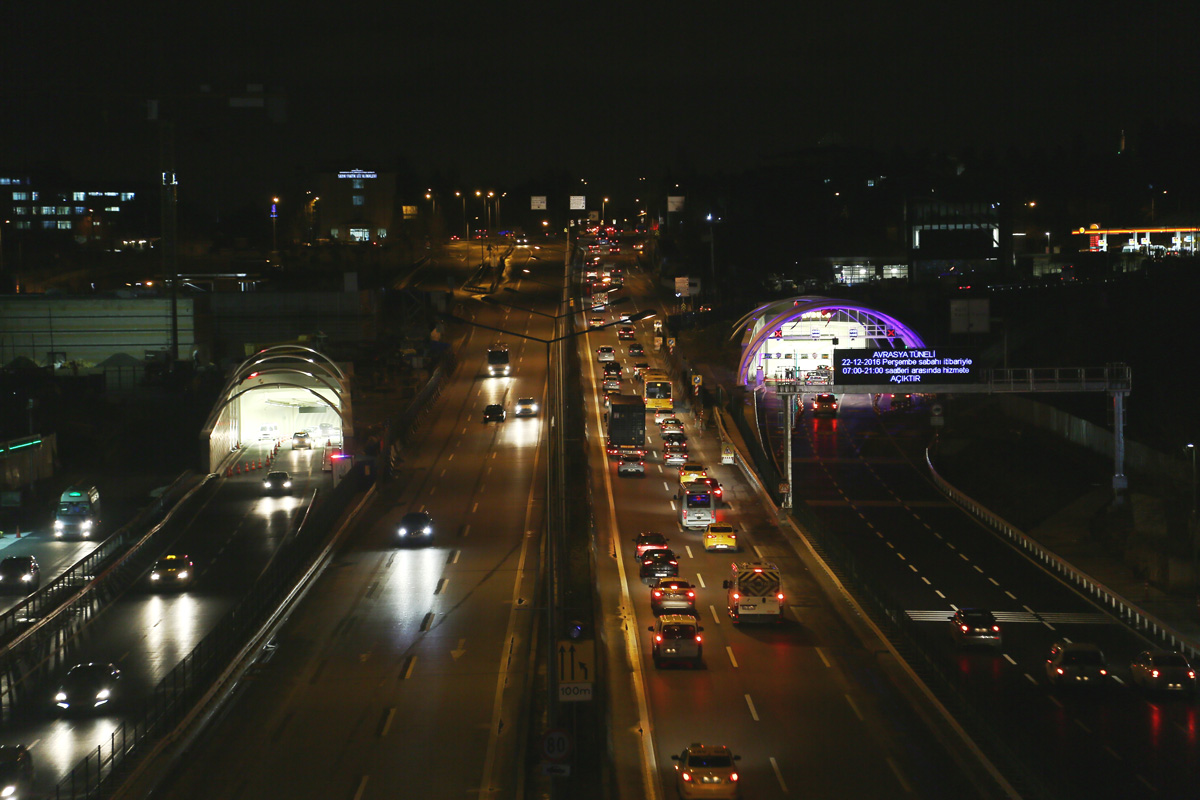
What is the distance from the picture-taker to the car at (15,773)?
61.0ft

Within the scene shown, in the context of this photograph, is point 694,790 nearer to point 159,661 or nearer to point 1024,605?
point 159,661

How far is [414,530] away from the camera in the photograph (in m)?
39.6

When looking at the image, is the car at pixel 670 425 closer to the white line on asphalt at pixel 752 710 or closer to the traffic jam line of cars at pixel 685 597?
the traffic jam line of cars at pixel 685 597

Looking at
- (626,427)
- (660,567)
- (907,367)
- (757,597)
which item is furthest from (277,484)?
(907,367)

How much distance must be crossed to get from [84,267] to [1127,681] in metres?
116

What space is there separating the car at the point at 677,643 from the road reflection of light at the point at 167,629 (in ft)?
37.2

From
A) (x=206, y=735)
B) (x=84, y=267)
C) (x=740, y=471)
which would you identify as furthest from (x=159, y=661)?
(x=84, y=267)

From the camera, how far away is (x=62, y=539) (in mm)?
42812

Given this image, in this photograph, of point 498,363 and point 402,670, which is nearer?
point 402,670

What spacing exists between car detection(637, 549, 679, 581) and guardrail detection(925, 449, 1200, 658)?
12.4 metres

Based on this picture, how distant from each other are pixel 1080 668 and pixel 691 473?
23.6 m

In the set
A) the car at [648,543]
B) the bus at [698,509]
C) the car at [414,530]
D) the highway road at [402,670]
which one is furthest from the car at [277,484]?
the car at [648,543]

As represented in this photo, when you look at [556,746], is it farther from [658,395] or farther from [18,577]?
[658,395]

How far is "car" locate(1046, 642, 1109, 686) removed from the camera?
25312mm
